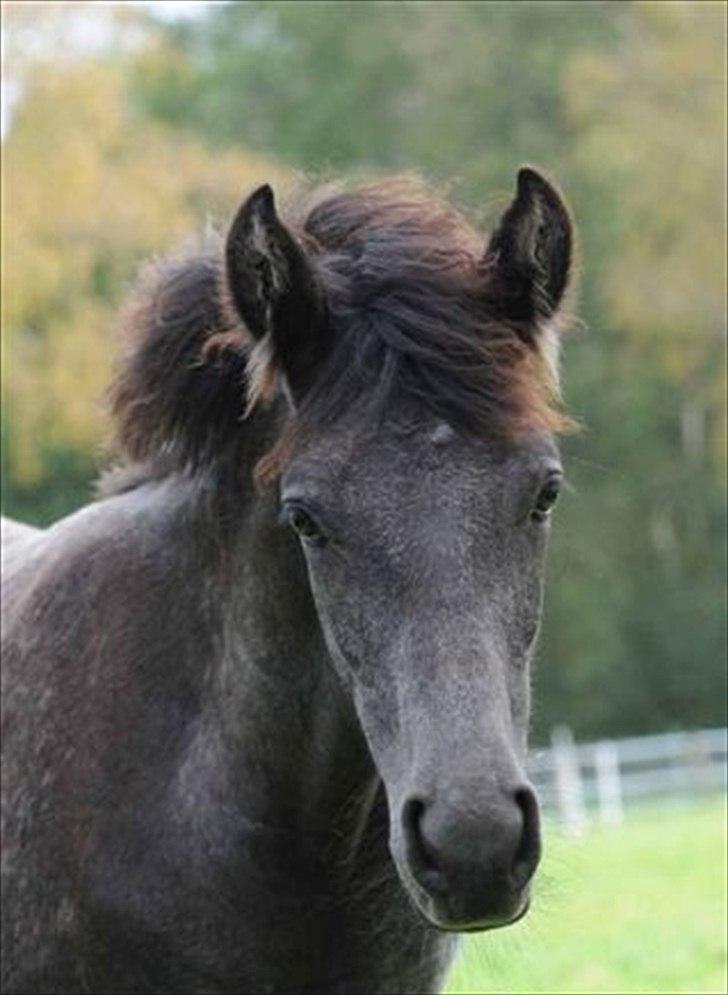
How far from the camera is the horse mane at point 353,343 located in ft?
16.2

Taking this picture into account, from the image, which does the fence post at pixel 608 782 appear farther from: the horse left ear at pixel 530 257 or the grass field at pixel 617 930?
the horse left ear at pixel 530 257

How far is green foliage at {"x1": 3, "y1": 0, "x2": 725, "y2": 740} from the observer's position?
3459 centimetres

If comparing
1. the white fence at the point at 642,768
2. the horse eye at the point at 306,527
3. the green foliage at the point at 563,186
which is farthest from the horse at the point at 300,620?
the green foliage at the point at 563,186

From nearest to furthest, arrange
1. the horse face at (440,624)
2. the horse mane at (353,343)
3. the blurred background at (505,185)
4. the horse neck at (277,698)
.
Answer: the horse face at (440,624)
the horse mane at (353,343)
the horse neck at (277,698)
the blurred background at (505,185)

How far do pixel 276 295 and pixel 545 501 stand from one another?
28.5 inches

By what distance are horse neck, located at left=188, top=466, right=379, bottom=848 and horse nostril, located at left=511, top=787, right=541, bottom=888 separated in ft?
2.89

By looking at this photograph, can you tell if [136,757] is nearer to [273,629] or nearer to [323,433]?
[273,629]

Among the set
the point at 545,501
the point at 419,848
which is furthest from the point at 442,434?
the point at 419,848

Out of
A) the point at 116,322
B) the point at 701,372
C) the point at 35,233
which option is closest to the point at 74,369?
A: the point at 35,233

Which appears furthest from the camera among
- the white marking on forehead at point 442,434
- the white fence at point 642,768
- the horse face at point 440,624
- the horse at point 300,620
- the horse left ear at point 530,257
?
the white fence at point 642,768

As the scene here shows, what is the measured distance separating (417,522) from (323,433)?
1.18 ft

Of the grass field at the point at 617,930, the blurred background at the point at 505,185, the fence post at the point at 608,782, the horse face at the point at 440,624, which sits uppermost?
the horse face at the point at 440,624

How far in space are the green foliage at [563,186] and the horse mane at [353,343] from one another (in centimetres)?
Result: 2788

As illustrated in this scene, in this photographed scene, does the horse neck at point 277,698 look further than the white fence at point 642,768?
No
